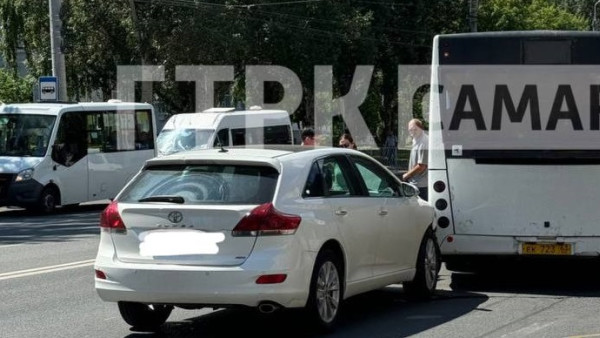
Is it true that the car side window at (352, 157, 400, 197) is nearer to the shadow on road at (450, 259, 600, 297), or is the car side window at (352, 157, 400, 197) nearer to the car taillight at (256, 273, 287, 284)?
the car taillight at (256, 273, 287, 284)

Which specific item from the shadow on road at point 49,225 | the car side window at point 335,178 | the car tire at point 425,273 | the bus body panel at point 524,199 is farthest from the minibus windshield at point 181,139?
the car side window at point 335,178

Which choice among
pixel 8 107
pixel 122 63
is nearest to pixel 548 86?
pixel 8 107

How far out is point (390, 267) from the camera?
10469 millimetres

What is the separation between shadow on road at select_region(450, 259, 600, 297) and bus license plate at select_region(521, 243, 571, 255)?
0.40m

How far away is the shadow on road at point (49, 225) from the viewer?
1823cm

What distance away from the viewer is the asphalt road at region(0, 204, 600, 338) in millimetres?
9523

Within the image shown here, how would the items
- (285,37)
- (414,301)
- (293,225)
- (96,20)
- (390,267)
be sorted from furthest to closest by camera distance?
(285,37) < (96,20) < (414,301) < (390,267) < (293,225)

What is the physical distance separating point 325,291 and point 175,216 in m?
1.38

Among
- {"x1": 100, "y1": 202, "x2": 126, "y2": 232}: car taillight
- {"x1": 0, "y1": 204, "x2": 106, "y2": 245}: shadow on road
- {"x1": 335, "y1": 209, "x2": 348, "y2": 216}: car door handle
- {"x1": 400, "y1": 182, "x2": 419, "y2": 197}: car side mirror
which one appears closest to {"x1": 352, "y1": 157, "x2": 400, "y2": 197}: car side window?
{"x1": 400, "y1": 182, "x2": 419, "y2": 197}: car side mirror

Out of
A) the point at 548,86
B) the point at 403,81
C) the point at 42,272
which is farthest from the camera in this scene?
the point at 403,81

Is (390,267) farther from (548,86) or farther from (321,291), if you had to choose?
(548,86)

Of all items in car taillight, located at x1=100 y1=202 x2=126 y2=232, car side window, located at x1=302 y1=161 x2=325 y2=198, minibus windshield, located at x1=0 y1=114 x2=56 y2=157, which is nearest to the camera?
car taillight, located at x1=100 y1=202 x2=126 y2=232

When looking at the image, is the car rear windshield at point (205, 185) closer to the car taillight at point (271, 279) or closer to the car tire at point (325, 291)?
the car taillight at point (271, 279)

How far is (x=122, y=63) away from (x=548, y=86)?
2968 cm
